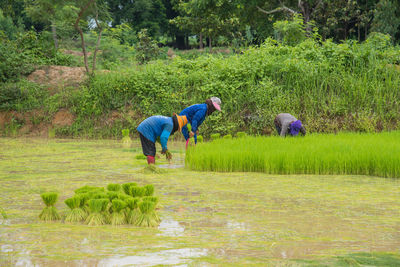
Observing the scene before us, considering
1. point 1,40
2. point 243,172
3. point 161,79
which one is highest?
point 1,40

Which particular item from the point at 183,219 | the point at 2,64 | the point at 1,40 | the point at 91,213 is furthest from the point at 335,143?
the point at 1,40

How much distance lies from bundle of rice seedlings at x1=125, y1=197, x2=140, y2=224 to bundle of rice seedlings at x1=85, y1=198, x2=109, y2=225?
19 centimetres

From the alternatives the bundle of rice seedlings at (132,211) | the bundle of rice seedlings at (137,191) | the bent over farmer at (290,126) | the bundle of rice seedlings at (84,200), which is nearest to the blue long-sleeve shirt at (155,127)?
the bundle of rice seedlings at (137,191)

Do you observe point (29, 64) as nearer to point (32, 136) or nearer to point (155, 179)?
point (32, 136)

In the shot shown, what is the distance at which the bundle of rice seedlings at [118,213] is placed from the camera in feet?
12.4

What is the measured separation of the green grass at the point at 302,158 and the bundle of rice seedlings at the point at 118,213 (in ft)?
11.0

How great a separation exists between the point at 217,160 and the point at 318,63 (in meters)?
7.04

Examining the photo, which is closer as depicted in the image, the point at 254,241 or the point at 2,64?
the point at 254,241

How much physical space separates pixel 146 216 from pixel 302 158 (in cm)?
359

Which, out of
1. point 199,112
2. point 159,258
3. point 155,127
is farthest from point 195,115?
point 159,258

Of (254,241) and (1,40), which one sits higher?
(1,40)

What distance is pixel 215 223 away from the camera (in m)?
3.77

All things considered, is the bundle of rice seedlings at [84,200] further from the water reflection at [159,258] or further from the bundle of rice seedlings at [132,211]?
the water reflection at [159,258]

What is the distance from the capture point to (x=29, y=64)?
1609 cm
